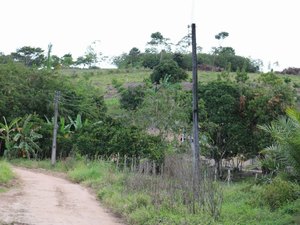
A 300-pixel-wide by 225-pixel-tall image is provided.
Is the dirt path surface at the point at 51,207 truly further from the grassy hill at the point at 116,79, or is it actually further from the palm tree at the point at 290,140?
the grassy hill at the point at 116,79

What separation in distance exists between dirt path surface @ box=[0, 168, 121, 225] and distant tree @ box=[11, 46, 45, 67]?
1902 inches

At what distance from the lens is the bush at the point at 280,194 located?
13000 mm

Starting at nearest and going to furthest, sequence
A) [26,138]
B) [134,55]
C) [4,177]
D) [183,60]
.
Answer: [4,177] < [26,138] < [183,60] < [134,55]

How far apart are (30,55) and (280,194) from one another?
5738 cm

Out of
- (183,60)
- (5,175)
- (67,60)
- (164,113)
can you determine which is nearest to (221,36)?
(183,60)

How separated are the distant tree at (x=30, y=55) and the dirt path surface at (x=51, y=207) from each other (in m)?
48.3

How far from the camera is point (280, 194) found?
13.1m

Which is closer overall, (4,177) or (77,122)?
(4,177)

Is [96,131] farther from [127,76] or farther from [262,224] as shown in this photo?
[127,76]

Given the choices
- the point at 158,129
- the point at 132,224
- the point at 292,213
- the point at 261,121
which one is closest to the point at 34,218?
the point at 132,224

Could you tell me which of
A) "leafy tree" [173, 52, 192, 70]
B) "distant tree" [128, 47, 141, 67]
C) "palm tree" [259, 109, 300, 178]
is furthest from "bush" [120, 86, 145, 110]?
"distant tree" [128, 47, 141, 67]

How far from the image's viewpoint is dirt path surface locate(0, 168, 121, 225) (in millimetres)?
11391

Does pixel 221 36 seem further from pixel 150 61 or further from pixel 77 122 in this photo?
pixel 77 122

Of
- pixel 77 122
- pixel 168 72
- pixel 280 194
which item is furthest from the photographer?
pixel 168 72
